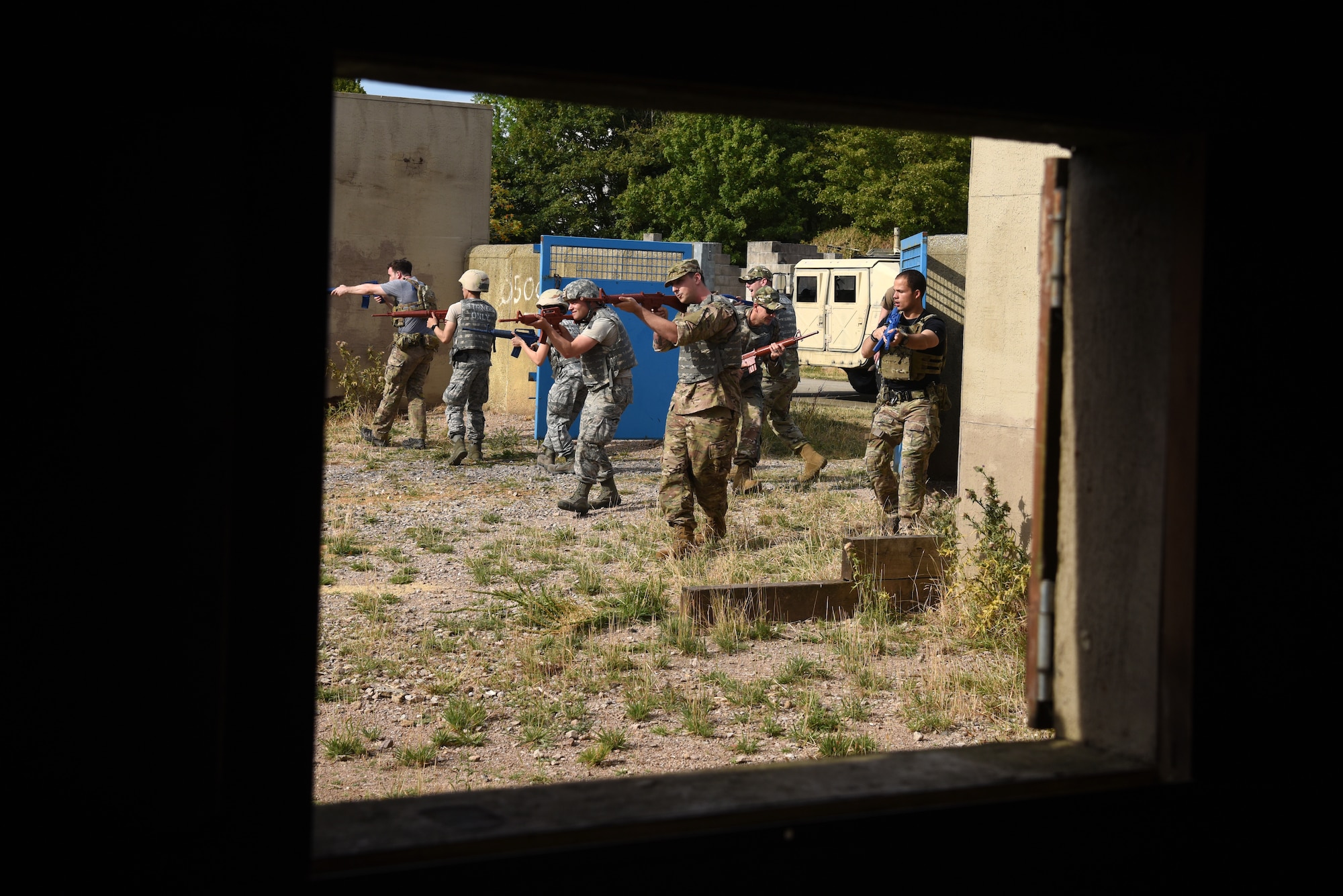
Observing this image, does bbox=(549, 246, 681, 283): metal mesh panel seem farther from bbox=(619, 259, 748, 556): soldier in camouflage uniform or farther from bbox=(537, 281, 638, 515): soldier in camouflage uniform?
bbox=(619, 259, 748, 556): soldier in camouflage uniform

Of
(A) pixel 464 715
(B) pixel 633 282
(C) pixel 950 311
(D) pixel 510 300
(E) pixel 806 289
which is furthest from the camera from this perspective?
(E) pixel 806 289

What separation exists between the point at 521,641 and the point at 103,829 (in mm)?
4231

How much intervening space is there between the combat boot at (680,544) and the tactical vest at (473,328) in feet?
14.1

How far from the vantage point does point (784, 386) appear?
1123 cm

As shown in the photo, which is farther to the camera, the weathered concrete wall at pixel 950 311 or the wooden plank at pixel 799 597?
the weathered concrete wall at pixel 950 311

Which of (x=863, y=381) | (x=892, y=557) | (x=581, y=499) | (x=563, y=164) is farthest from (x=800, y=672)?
(x=563, y=164)

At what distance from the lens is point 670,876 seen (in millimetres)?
1920

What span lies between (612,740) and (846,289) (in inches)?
529

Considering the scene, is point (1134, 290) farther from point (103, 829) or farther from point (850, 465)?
point (850, 465)

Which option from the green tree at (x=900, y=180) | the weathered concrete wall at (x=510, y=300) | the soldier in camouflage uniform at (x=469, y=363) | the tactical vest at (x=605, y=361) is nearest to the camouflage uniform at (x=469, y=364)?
the soldier in camouflage uniform at (x=469, y=363)

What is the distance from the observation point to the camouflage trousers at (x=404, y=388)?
1214 centimetres

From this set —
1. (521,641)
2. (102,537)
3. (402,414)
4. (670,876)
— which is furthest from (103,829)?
(402,414)

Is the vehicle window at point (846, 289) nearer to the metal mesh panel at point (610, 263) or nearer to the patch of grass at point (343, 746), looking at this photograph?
the metal mesh panel at point (610, 263)

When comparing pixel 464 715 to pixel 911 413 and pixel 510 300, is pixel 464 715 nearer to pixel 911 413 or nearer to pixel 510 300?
pixel 911 413
